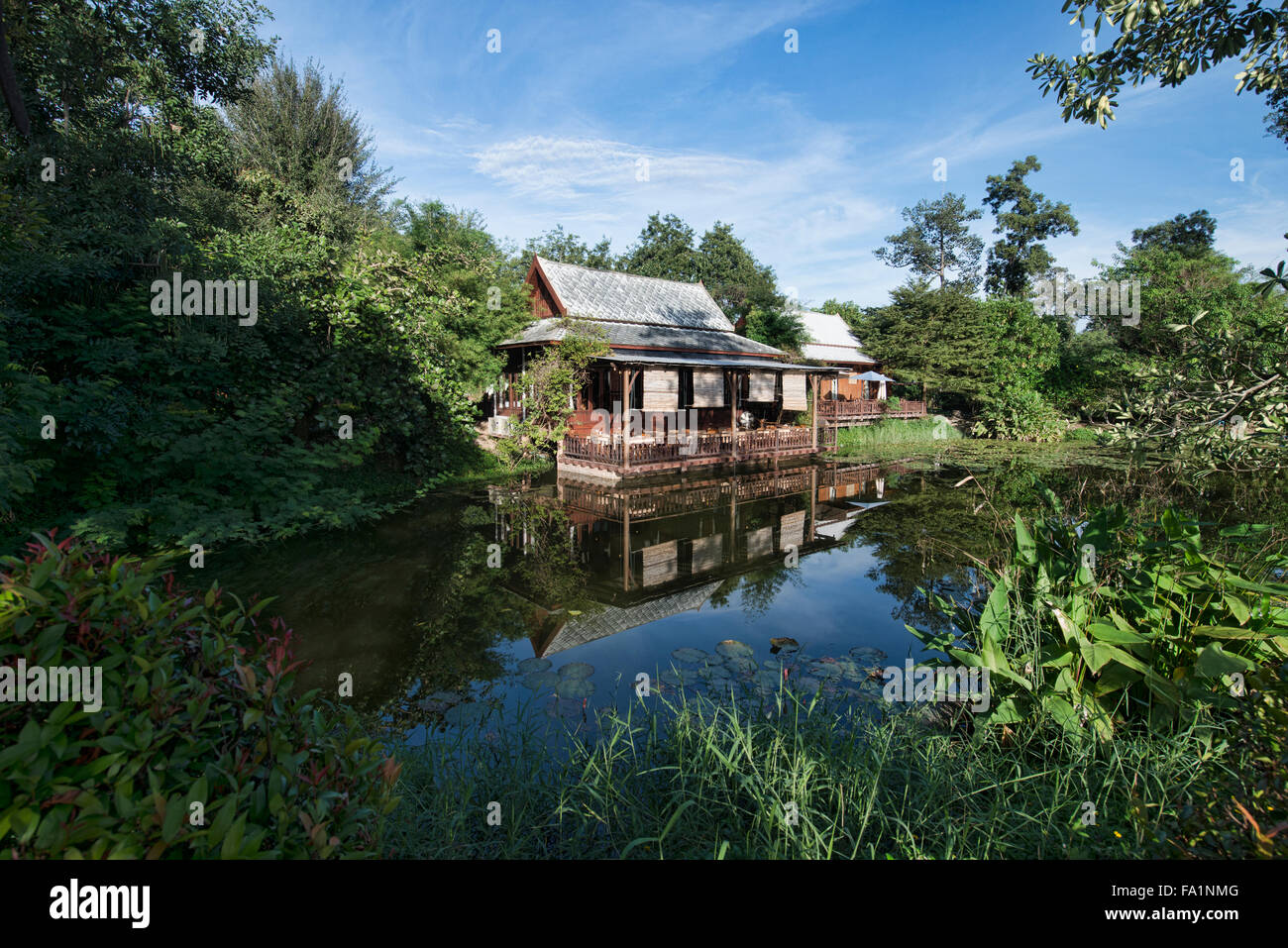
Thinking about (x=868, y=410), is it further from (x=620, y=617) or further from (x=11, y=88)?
(x=11, y=88)

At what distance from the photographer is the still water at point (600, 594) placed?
510 cm

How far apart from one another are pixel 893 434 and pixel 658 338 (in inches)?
430

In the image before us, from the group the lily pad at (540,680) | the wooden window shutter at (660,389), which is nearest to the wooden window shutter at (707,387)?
the wooden window shutter at (660,389)

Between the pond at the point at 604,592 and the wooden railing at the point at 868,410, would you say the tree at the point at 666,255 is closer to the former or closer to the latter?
the wooden railing at the point at 868,410

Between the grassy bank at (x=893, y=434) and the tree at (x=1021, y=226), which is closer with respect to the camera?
the grassy bank at (x=893, y=434)

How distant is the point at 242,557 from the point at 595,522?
18.2 feet

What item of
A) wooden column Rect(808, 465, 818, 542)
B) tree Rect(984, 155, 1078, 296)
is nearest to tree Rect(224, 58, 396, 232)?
wooden column Rect(808, 465, 818, 542)

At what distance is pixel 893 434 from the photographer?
78.1 feet

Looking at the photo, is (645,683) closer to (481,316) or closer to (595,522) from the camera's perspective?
(595,522)

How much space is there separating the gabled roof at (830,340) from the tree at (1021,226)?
15.6m

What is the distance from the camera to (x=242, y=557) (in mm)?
8117

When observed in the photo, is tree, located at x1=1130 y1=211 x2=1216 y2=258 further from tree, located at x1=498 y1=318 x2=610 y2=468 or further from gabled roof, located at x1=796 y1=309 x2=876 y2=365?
tree, located at x1=498 y1=318 x2=610 y2=468

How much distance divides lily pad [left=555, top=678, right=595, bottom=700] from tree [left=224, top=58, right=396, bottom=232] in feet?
70.8

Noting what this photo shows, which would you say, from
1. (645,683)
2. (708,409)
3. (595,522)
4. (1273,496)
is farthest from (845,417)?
(645,683)
